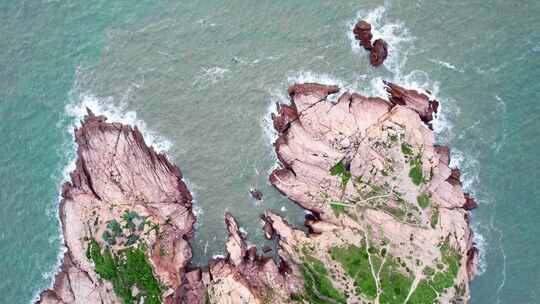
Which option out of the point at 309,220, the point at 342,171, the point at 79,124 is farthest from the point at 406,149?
the point at 79,124

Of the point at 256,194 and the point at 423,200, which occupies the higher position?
the point at 256,194

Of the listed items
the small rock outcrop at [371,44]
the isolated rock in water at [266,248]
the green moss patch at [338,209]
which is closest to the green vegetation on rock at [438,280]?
the green moss patch at [338,209]

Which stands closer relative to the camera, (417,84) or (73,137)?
(417,84)

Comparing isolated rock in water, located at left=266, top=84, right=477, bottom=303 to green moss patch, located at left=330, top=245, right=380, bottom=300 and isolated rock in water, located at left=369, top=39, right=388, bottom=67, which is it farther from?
isolated rock in water, located at left=369, top=39, right=388, bottom=67

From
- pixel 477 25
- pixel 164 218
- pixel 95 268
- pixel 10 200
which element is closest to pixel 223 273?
pixel 164 218

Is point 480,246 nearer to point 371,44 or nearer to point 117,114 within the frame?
point 371,44

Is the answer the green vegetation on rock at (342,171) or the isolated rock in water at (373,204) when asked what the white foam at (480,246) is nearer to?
the isolated rock in water at (373,204)

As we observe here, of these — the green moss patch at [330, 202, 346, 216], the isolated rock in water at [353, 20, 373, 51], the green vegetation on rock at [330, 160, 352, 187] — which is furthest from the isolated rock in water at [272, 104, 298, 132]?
the isolated rock in water at [353, 20, 373, 51]
